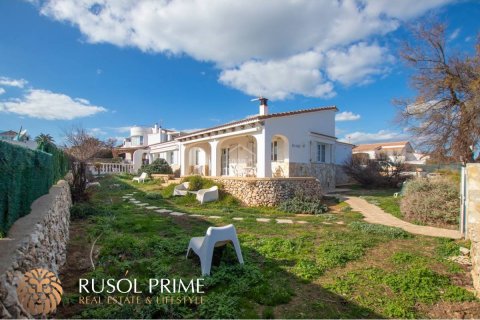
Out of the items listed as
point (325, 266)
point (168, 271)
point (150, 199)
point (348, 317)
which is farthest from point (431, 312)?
point (150, 199)

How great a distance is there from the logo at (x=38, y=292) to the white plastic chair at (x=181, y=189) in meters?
12.1

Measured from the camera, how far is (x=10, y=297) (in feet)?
7.64

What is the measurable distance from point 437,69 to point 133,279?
19327 mm

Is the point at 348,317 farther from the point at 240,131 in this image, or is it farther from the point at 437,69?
the point at 437,69

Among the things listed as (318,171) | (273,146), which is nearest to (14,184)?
(273,146)

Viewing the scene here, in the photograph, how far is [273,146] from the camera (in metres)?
18.8

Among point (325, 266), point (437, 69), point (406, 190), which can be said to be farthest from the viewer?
point (437, 69)

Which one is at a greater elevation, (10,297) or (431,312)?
(10,297)

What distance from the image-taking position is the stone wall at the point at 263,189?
14.2 meters

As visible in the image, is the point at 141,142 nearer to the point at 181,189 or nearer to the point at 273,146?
the point at 181,189

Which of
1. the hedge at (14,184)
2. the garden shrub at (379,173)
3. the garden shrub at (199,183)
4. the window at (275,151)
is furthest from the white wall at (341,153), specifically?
the hedge at (14,184)

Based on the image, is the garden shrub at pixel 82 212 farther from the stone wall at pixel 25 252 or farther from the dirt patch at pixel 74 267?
the stone wall at pixel 25 252

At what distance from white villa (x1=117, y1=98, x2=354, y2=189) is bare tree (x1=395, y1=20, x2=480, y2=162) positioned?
17.9 feet

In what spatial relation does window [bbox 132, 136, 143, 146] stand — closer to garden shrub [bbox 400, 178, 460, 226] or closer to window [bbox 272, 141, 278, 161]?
window [bbox 272, 141, 278, 161]
